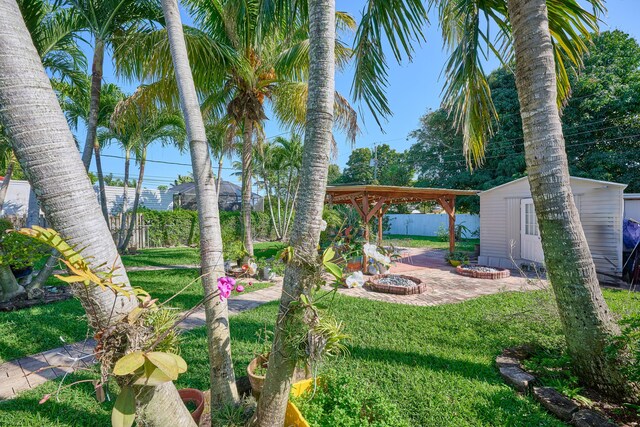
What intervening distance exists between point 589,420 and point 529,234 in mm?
8161

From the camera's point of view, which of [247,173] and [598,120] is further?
[598,120]

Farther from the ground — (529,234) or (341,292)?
(529,234)

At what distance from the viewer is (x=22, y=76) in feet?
3.55

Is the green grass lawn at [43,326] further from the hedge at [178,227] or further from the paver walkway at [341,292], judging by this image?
the hedge at [178,227]

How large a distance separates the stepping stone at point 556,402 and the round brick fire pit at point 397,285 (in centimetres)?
375

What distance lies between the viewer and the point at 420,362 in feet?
11.0

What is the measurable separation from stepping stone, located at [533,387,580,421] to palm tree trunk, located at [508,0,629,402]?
39cm

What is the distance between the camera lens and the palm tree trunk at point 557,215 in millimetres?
2613

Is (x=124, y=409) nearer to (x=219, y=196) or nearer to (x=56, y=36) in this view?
(x=56, y=36)

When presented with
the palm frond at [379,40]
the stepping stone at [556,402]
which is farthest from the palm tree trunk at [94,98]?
the stepping stone at [556,402]

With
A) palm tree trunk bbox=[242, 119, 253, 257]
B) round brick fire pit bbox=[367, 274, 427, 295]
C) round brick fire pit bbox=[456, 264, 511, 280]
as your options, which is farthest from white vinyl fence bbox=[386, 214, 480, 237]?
palm tree trunk bbox=[242, 119, 253, 257]

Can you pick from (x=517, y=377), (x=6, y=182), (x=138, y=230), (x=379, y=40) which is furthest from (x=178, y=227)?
(x=517, y=377)

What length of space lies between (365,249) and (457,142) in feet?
66.1

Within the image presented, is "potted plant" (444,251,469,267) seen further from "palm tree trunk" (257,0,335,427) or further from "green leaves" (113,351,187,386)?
"green leaves" (113,351,187,386)
